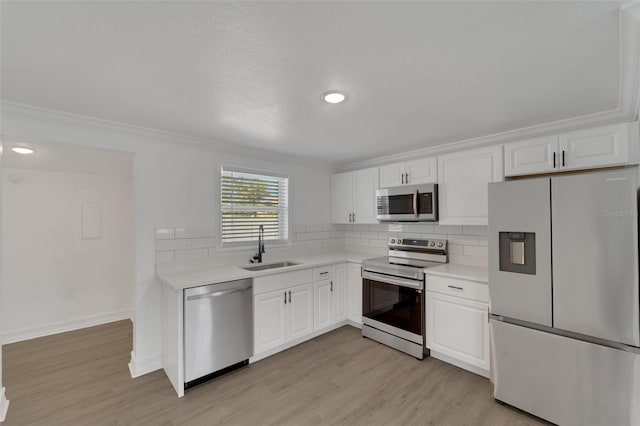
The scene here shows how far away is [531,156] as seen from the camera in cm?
247

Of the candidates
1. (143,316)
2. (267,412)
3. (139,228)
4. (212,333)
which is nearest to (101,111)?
(139,228)

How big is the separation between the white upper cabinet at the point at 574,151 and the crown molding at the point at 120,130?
252cm

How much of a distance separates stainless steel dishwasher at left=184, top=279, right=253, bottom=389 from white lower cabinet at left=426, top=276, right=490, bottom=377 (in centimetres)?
183

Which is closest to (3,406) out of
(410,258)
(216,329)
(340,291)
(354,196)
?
(216,329)

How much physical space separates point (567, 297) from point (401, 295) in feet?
4.71

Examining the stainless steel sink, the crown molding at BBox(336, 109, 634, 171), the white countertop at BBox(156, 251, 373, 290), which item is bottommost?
the stainless steel sink

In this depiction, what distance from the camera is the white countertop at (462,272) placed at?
8.44ft

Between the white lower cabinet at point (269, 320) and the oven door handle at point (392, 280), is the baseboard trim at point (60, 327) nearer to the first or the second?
the white lower cabinet at point (269, 320)

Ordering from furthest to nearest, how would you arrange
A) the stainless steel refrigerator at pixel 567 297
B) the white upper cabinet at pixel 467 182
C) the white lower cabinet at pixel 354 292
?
the white lower cabinet at pixel 354 292
the white upper cabinet at pixel 467 182
the stainless steel refrigerator at pixel 567 297

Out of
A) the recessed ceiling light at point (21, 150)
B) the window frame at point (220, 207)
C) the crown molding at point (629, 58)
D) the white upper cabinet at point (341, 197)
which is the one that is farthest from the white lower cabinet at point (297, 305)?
the crown molding at point (629, 58)

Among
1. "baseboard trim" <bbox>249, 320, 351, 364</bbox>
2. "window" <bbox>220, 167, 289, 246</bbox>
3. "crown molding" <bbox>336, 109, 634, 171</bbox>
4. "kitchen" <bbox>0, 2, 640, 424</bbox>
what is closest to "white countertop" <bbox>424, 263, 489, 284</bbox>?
"kitchen" <bbox>0, 2, 640, 424</bbox>

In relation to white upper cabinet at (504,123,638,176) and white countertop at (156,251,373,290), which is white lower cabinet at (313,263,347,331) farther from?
white upper cabinet at (504,123,638,176)

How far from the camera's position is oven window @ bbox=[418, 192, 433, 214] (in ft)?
10.2

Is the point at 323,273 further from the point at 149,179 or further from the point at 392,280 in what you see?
the point at 149,179
